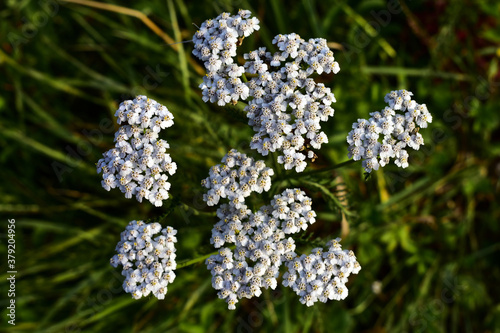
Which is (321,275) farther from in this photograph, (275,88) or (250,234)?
(275,88)

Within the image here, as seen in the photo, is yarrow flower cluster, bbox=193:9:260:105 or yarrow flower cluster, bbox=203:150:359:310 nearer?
yarrow flower cluster, bbox=203:150:359:310

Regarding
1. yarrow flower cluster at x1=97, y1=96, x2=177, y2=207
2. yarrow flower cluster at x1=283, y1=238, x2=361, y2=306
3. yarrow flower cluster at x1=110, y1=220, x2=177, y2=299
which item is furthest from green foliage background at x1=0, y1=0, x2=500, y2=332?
yarrow flower cluster at x1=283, y1=238, x2=361, y2=306

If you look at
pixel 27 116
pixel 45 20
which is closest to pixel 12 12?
pixel 45 20

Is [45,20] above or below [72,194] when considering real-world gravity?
above

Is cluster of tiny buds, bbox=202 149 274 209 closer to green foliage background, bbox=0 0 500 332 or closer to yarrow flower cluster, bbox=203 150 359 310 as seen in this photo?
yarrow flower cluster, bbox=203 150 359 310

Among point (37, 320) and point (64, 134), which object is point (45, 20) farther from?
point (37, 320)

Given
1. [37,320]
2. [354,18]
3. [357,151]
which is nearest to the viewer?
[357,151]
